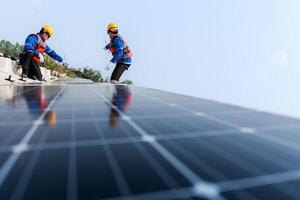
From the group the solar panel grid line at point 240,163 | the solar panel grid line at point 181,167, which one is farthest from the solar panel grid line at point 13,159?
the solar panel grid line at point 240,163

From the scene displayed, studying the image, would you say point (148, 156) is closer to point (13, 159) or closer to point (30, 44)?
point (13, 159)

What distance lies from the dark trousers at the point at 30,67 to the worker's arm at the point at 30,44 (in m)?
0.18

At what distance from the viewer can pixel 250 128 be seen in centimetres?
369

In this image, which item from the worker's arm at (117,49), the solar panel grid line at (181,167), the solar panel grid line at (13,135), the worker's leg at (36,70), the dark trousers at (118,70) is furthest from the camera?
the dark trousers at (118,70)

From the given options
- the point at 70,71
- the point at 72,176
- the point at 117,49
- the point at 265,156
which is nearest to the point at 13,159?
the point at 72,176

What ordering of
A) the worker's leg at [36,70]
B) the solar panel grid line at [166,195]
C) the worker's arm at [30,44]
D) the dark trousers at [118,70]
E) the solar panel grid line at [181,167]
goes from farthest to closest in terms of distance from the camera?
the dark trousers at [118,70]
the worker's leg at [36,70]
the worker's arm at [30,44]
the solar panel grid line at [181,167]
the solar panel grid line at [166,195]

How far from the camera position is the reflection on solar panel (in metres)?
1.92

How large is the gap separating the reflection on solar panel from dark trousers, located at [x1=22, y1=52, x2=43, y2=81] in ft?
35.5

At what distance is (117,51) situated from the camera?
1470 cm

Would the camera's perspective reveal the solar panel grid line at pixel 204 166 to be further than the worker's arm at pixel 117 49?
No

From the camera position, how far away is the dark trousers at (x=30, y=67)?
47.6ft

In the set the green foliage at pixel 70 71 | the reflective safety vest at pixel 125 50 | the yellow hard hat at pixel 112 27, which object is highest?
the yellow hard hat at pixel 112 27

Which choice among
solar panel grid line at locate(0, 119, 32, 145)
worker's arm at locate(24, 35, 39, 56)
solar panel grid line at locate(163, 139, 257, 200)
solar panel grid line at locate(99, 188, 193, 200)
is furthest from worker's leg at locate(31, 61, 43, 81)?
solar panel grid line at locate(99, 188, 193, 200)

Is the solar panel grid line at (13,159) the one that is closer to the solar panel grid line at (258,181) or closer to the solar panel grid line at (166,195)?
the solar panel grid line at (166,195)
